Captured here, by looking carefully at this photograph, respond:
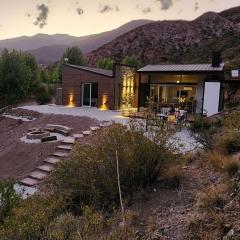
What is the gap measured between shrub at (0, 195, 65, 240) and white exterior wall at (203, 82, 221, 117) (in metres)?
15.6

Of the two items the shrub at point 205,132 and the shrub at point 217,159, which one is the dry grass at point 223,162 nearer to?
the shrub at point 217,159

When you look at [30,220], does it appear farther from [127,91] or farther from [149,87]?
[127,91]

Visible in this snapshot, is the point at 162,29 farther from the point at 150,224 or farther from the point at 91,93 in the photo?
the point at 150,224

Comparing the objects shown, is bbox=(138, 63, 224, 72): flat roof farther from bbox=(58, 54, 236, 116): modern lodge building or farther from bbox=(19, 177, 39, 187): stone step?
bbox=(19, 177, 39, 187): stone step

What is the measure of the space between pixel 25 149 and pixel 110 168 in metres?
7.91

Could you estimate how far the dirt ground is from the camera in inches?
475

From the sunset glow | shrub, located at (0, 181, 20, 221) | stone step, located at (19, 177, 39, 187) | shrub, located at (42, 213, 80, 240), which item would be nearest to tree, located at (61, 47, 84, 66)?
the sunset glow

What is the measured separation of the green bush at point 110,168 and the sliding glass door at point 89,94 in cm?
1873

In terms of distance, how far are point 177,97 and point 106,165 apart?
58.9 ft

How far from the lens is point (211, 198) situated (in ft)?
17.7

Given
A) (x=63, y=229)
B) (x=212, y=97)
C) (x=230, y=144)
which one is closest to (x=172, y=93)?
(x=212, y=97)

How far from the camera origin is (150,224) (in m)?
5.38

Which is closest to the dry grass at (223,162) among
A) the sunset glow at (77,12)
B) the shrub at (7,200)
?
the shrub at (7,200)

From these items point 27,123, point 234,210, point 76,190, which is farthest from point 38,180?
point 27,123
